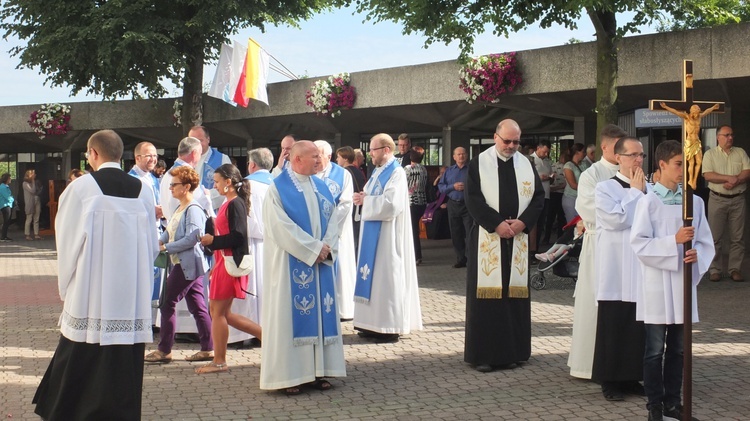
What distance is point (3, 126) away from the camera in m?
33.3

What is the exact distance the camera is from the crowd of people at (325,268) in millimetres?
6754

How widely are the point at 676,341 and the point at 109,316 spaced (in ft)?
11.9

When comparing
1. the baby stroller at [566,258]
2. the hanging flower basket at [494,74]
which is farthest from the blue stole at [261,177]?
the hanging flower basket at [494,74]

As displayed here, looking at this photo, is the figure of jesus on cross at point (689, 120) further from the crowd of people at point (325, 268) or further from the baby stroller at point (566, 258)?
the baby stroller at point (566, 258)

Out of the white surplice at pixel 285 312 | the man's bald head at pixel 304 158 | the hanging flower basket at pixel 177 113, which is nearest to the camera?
the white surplice at pixel 285 312

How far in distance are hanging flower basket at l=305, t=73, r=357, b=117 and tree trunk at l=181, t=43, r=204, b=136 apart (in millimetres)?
5836

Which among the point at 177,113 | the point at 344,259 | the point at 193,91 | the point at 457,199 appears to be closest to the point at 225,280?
the point at 344,259

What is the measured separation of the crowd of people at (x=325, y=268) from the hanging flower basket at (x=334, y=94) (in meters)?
11.6

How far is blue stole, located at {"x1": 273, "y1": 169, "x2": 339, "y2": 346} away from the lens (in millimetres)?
8094

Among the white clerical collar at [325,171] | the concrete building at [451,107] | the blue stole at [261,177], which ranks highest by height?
the concrete building at [451,107]

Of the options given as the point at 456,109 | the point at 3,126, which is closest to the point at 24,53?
the point at 3,126


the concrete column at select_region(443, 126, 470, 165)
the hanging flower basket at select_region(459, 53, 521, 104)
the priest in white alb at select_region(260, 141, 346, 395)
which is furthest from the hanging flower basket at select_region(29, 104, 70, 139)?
the priest in white alb at select_region(260, 141, 346, 395)

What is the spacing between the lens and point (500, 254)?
9.16m

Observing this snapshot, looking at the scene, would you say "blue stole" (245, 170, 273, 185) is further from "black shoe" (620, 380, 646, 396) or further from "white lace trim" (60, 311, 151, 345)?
"black shoe" (620, 380, 646, 396)
